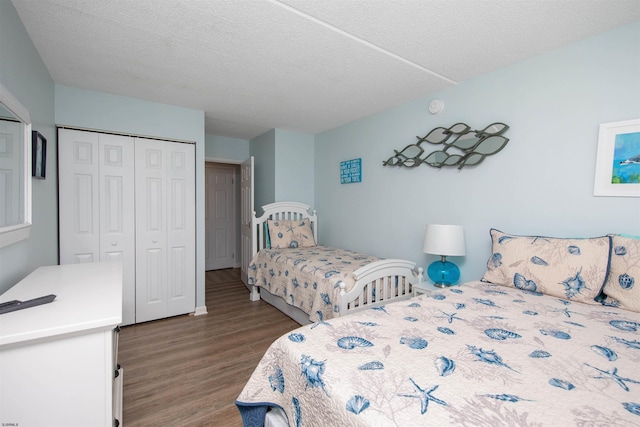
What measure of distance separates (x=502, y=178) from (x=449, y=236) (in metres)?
0.64

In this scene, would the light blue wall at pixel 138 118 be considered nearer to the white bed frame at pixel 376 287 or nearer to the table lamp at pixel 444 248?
the white bed frame at pixel 376 287

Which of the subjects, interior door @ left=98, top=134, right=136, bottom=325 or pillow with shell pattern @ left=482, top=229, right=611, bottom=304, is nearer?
pillow with shell pattern @ left=482, top=229, right=611, bottom=304

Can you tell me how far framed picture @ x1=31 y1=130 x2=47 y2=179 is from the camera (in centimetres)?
184

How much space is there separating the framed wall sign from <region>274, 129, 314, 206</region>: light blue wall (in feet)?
2.41

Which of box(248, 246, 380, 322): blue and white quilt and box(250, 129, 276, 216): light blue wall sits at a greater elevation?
box(250, 129, 276, 216): light blue wall

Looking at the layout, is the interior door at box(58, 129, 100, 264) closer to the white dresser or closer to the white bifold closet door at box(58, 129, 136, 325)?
the white bifold closet door at box(58, 129, 136, 325)

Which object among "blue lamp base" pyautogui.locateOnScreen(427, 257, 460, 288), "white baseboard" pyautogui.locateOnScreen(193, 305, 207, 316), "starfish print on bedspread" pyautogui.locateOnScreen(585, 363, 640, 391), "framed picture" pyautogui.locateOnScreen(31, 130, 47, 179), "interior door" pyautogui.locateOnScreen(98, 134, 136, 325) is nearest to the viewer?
"starfish print on bedspread" pyautogui.locateOnScreen(585, 363, 640, 391)

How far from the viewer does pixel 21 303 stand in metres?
1.10

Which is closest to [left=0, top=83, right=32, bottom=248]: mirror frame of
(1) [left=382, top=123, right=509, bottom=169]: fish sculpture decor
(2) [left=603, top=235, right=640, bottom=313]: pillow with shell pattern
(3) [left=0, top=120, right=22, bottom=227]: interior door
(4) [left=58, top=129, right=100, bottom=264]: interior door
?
(3) [left=0, top=120, right=22, bottom=227]: interior door

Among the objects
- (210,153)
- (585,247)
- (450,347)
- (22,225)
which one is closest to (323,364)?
(450,347)

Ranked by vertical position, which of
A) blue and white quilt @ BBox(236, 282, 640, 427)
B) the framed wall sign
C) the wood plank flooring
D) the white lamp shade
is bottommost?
the wood plank flooring

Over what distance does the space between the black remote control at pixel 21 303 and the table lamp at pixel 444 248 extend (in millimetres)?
2405

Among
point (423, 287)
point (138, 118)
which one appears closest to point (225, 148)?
point (138, 118)

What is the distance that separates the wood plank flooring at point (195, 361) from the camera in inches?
68.3
